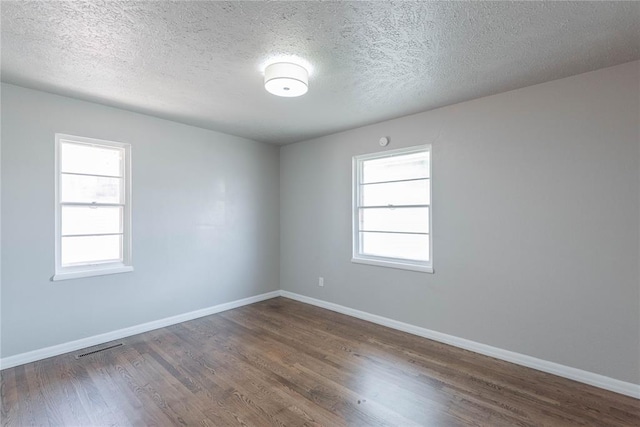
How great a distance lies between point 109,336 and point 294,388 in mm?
2305

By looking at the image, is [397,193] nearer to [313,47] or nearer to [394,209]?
[394,209]

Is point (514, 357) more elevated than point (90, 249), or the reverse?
point (90, 249)

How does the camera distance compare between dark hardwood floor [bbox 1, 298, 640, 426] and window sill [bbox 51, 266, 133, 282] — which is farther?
window sill [bbox 51, 266, 133, 282]

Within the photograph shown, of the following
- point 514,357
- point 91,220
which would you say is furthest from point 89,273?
point 514,357

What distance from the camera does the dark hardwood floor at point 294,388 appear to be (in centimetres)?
209

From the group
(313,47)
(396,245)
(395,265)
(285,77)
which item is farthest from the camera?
(396,245)

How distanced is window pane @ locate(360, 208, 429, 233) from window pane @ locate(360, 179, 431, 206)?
10 centimetres

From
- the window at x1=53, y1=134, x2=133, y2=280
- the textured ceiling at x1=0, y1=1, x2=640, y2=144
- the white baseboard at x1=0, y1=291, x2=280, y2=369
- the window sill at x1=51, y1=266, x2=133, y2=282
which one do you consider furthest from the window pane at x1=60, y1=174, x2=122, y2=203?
the white baseboard at x1=0, y1=291, x2=280, y2=369

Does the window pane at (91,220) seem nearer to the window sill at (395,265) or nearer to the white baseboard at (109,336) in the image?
the white baseboard at (109,336)

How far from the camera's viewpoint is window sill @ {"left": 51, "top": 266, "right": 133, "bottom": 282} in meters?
3.02

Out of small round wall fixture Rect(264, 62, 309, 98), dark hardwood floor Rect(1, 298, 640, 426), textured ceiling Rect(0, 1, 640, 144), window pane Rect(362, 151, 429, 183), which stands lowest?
dark hardwood floor Rect(1, 298, 640, 426)

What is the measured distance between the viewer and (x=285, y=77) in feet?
7.50

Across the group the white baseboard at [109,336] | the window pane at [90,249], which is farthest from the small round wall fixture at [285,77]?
the white baseboard at [109,336]

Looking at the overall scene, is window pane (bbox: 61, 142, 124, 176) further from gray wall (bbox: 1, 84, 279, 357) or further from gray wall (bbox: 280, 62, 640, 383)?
gray wall (bbox: 280, 62, 640, 383)
